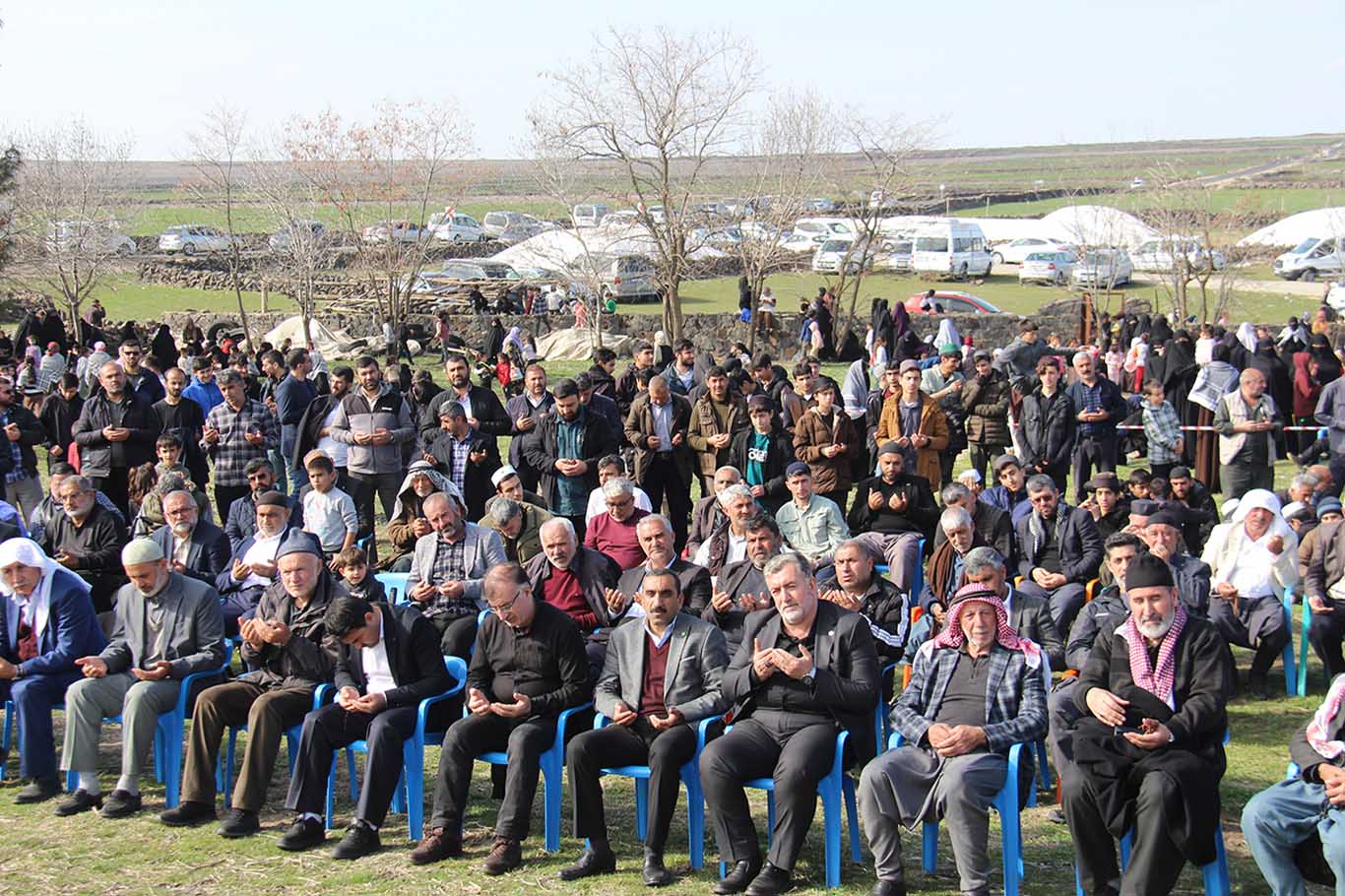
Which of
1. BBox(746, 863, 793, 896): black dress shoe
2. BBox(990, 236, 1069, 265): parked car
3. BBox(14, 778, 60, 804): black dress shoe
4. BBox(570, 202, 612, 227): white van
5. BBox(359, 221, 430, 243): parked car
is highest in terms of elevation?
BBox(570, 202, 612, 227): white van

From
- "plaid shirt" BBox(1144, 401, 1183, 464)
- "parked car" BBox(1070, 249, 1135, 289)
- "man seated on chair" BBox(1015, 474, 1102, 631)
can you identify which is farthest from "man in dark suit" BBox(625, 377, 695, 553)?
"parked car" BBox(1070, 249, 1135, 289)

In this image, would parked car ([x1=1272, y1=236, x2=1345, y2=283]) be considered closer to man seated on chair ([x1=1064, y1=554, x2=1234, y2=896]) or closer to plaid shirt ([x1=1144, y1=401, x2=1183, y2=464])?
plaid shirt ([x1=1144, y1=401, x2=1183, y2=464])

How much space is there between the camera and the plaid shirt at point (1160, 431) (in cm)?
1155

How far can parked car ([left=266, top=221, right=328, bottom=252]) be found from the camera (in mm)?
31531

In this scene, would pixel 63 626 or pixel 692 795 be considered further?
pixel 63 626

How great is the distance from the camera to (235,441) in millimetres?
10969

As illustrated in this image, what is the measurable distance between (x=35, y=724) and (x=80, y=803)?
1.72 feet

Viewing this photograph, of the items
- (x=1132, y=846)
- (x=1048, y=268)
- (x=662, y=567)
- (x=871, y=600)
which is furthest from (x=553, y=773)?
(x=1048, y=268)

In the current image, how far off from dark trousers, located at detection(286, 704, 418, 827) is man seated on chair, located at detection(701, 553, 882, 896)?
1.47m

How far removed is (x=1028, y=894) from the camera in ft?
18.2

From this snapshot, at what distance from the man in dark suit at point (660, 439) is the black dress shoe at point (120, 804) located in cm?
517

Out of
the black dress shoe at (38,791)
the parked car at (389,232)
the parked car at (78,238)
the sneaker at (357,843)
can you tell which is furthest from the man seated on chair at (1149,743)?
the parked car at (78,238)

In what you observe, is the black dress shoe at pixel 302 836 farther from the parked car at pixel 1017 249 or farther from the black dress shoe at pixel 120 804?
the parked car at pixel 1017 249

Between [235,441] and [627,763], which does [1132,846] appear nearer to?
[627,763]
